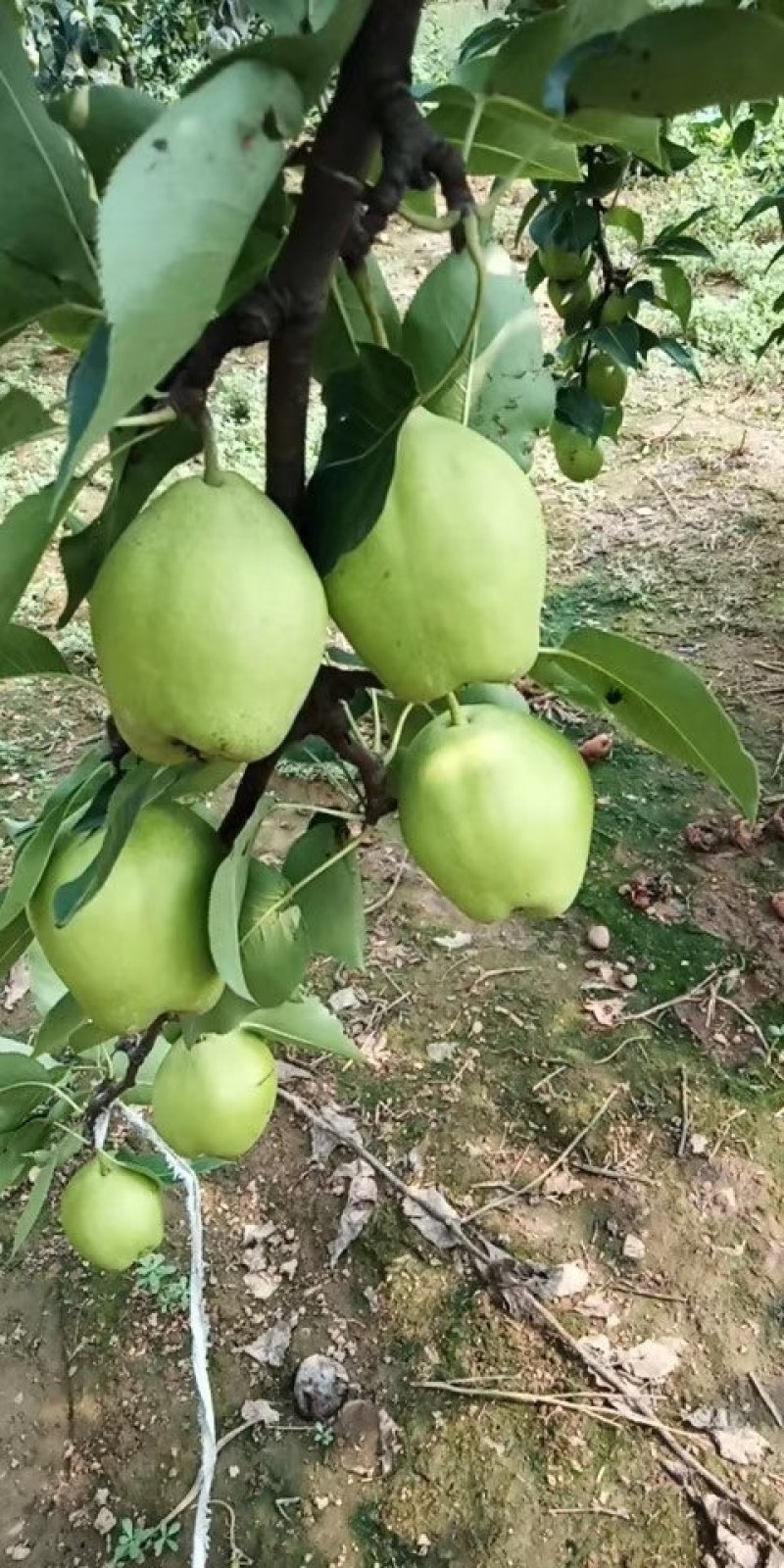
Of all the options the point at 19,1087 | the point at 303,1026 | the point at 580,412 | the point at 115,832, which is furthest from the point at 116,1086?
the point at 580,412

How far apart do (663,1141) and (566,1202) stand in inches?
6.9

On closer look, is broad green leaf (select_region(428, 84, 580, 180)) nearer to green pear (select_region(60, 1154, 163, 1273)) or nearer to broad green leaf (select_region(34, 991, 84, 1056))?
broad green leaf (select_region(34, 991, 84, 1056))

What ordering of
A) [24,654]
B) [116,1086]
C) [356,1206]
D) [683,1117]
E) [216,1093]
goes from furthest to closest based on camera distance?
[683,1117] < [356,1206] < [116,1086] < [216,1093] < [24,654]

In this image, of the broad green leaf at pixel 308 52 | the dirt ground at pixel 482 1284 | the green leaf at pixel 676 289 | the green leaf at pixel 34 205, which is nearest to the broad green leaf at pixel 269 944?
the green leaf at pixel 34 205

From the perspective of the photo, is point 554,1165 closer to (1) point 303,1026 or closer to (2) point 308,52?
(1) point 303,1026

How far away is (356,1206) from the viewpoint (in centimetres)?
177

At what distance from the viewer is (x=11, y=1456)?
1.53 metres

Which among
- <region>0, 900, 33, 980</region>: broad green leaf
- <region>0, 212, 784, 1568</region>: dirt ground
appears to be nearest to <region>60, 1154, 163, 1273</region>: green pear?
<region>0, 900, 33, 980</region>: broad green leaf

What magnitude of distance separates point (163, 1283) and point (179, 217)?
1.57 m

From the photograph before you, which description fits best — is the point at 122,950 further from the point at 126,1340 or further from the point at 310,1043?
the point at 126,1340

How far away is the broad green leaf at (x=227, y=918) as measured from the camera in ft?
2.06

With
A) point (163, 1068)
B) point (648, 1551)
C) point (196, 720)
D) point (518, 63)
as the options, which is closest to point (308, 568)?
point (196, 720)

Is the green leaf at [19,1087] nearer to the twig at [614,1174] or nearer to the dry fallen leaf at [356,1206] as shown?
the dry fallen leaf at [356,1206]

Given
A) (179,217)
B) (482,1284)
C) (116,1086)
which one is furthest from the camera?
(482,1284)
